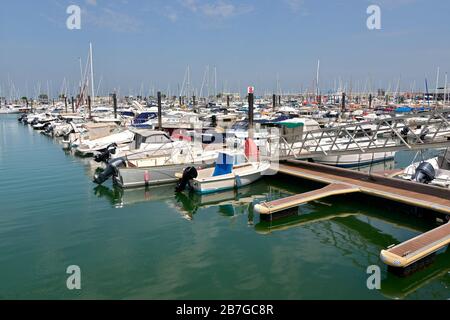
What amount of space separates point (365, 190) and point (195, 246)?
7388 mm

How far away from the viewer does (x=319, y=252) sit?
1012cm

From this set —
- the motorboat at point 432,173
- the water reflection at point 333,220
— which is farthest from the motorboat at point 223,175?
the motorboat at point 432,173

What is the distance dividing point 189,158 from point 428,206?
38.2 ft

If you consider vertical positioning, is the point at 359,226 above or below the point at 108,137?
below

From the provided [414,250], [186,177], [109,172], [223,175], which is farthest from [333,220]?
[109,172]

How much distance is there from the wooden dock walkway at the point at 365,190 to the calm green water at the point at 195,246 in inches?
25.8

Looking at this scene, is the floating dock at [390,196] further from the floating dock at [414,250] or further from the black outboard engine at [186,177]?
the black outboard engine at [186,177]

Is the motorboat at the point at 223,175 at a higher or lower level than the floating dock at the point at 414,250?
higher

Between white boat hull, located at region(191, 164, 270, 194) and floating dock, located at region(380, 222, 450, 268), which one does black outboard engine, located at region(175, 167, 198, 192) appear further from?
floating dock, located at region(380, 222, 450, 268)

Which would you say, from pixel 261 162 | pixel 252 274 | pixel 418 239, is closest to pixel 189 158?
pixel 261 162

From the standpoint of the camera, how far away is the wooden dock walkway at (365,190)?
1236cm

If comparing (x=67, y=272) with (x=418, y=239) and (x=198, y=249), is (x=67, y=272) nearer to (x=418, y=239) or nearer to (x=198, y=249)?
(x=198, y=249)

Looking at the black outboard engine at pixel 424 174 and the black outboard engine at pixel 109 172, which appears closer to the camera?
the black outboard engine at pixel 424 174
